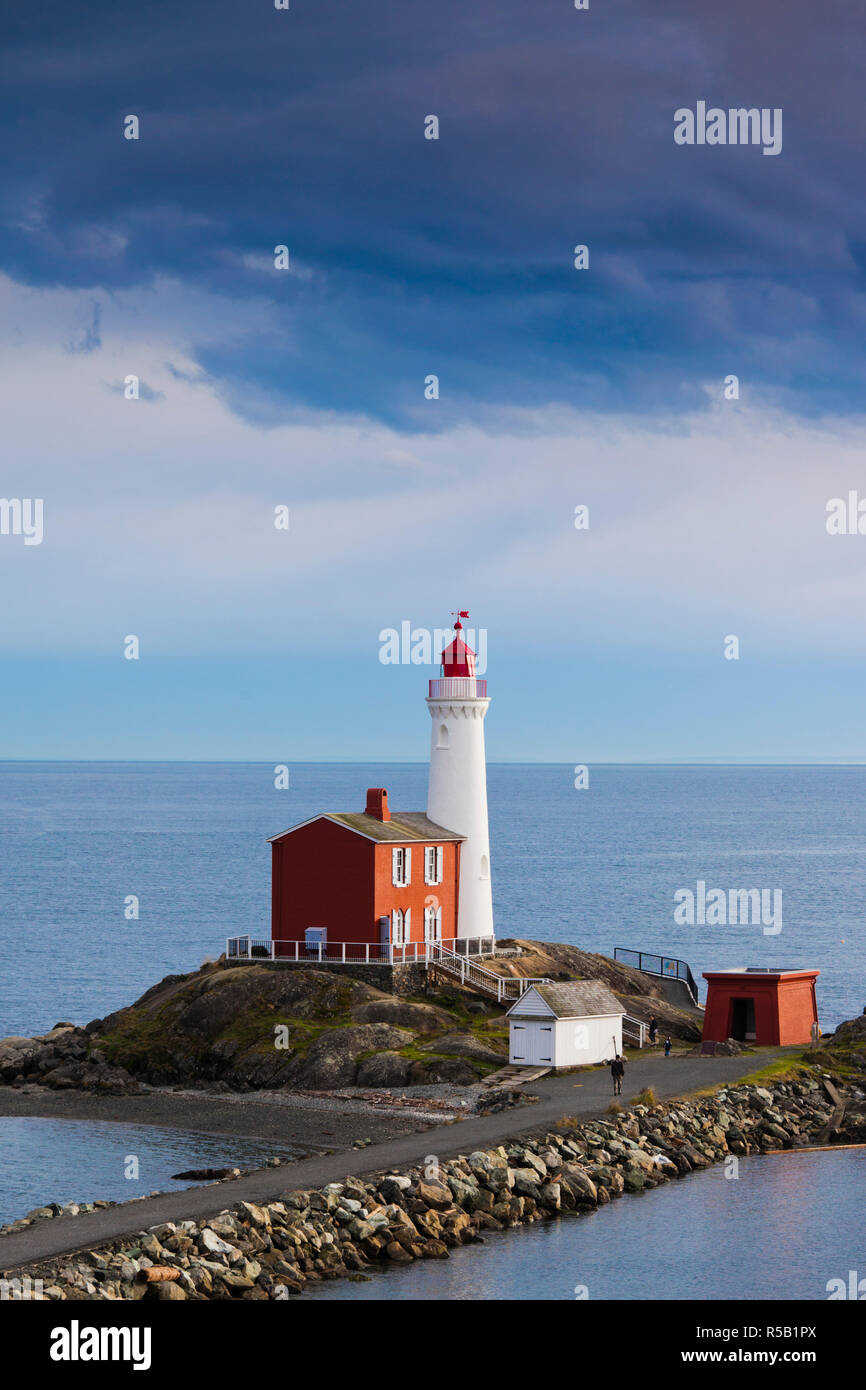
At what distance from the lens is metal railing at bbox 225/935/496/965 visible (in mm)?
51625

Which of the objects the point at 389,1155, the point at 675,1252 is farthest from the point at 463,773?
the point at 675,1252

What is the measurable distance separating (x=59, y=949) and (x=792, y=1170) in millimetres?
61891

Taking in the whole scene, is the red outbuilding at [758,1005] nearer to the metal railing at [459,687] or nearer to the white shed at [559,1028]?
the white shed at [559,1028]

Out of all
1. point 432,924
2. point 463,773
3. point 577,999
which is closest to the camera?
point 577,999

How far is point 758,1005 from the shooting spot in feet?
165

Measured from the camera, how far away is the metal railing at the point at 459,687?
184 ft

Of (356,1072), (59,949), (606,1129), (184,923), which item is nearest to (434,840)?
(356,1072)

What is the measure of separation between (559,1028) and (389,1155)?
11431 mm

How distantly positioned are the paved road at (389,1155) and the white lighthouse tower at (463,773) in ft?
33.3

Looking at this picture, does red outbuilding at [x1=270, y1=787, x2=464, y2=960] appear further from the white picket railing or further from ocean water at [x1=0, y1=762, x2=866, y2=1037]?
ocean water at [x1=0, y1=762, x2=866, y2=1037]

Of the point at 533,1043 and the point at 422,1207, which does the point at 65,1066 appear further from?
the point at 422,1207

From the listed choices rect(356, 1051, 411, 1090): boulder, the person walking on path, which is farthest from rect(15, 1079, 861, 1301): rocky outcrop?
rect(356, 1051, 411, 1090): boulder

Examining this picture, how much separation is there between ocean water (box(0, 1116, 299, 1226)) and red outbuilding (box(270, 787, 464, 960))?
426 inches
